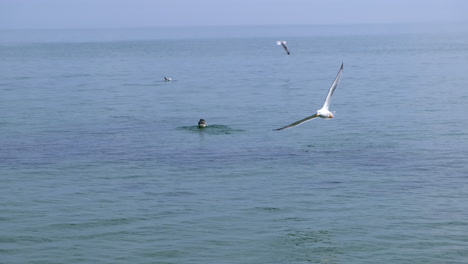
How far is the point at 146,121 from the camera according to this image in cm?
6309

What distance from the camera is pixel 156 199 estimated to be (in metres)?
36.5

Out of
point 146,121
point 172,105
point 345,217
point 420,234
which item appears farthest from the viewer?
point 172,105

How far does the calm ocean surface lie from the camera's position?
29.6 meters

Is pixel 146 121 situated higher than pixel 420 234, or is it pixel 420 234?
pixel 146 121

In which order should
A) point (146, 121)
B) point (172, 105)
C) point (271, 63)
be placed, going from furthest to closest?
point (271, 63), point (172, 105), point (146, 121)

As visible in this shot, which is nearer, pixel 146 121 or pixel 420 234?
pixel 420 234

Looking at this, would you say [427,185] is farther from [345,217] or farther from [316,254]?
[316,254]

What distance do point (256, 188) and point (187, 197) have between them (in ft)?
13.0

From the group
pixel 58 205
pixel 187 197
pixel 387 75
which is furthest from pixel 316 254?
pixel 387 75

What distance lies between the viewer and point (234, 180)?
40.2 metres

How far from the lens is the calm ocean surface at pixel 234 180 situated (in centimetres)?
2959

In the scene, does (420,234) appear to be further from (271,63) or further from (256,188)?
(271,63)

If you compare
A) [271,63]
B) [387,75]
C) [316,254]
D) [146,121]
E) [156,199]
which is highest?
[271,63]

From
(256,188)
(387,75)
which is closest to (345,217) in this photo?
(256,188)
